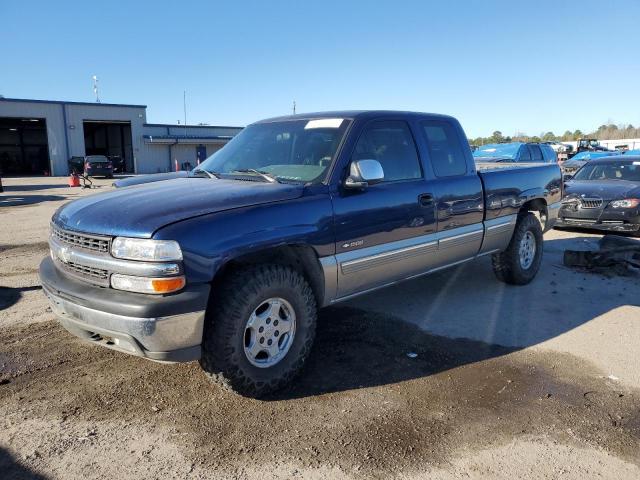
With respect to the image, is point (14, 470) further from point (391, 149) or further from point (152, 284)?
point (391, 149)

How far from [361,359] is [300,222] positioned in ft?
4.40

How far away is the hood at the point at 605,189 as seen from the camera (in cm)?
948

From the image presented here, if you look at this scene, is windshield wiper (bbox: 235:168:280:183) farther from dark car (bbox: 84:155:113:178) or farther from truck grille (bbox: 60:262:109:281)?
dark car (bbox: 84:155:113:178)

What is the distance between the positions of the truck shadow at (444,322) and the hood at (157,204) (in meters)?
1.39

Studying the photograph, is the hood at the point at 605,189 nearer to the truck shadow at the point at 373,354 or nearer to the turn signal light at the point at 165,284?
the truck shadow at the point at 373,354

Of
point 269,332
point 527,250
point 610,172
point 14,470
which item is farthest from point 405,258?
point 610,172

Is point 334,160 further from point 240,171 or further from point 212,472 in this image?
point 212,472

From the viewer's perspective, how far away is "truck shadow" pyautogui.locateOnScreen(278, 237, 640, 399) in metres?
3.91

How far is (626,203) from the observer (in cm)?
937

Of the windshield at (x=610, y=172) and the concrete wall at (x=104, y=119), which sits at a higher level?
the concrete wall at (x=104, y=119)

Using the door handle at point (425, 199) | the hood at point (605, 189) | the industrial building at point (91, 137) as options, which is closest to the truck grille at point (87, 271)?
the door handle at point (425, 199)

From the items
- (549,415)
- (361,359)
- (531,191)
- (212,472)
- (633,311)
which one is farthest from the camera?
(531,191)

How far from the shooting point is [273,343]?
3455mm

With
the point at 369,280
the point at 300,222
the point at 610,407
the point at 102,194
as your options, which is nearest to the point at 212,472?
the point at 300,222
